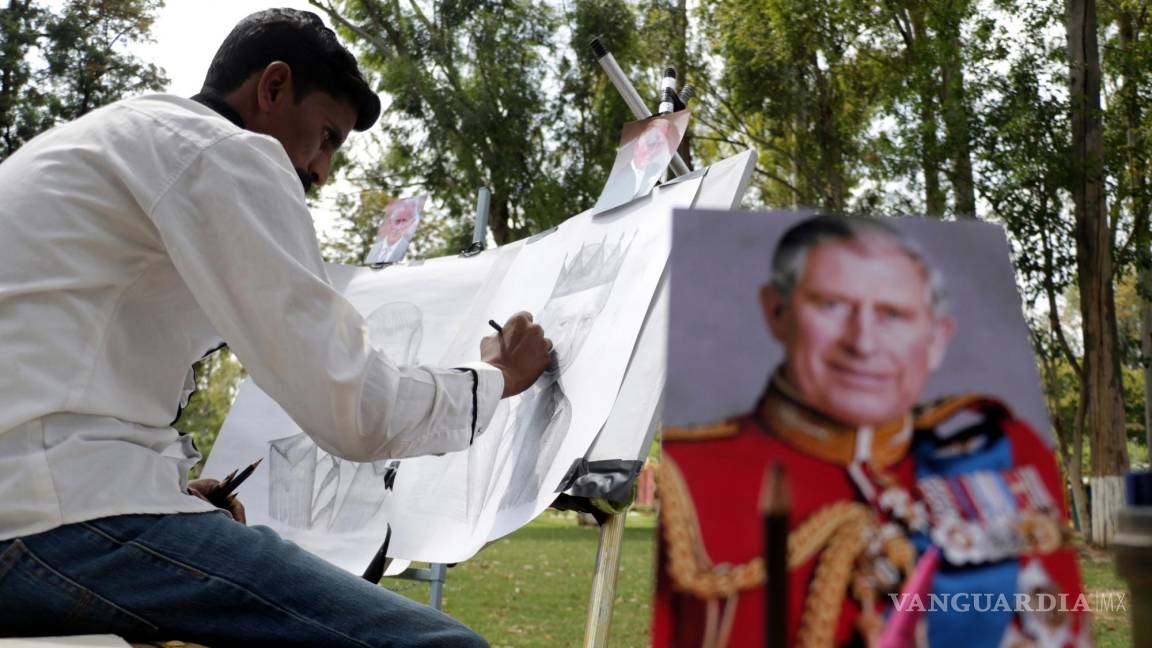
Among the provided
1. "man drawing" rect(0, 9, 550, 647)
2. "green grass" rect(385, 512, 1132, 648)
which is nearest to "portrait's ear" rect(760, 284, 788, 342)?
"man drawing" rect(0, 9, 550, 647)

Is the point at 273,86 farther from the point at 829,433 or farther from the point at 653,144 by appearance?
the point at 829,433

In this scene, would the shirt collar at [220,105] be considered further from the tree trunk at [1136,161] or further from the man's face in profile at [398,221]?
the tree trunk at [1136,161]

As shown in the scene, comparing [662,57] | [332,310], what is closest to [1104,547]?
[662,57]

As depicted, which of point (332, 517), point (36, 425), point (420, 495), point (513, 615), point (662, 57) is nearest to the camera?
point (36, 425)

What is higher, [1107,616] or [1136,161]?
[1136,161]

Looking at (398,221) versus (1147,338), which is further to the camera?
(1147,338)

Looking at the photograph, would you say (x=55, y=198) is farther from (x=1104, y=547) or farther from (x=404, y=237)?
(x=1104, y=547)

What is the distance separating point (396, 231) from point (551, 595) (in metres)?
4.72

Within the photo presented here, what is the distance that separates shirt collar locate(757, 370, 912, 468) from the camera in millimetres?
999

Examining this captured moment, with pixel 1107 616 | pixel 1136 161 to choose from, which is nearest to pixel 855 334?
pixel 1107 616

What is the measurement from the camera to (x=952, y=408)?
104 centimetres

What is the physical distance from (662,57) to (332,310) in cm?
1417

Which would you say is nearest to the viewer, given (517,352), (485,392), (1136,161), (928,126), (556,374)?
(485,392)

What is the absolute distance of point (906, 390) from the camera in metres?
1.03
